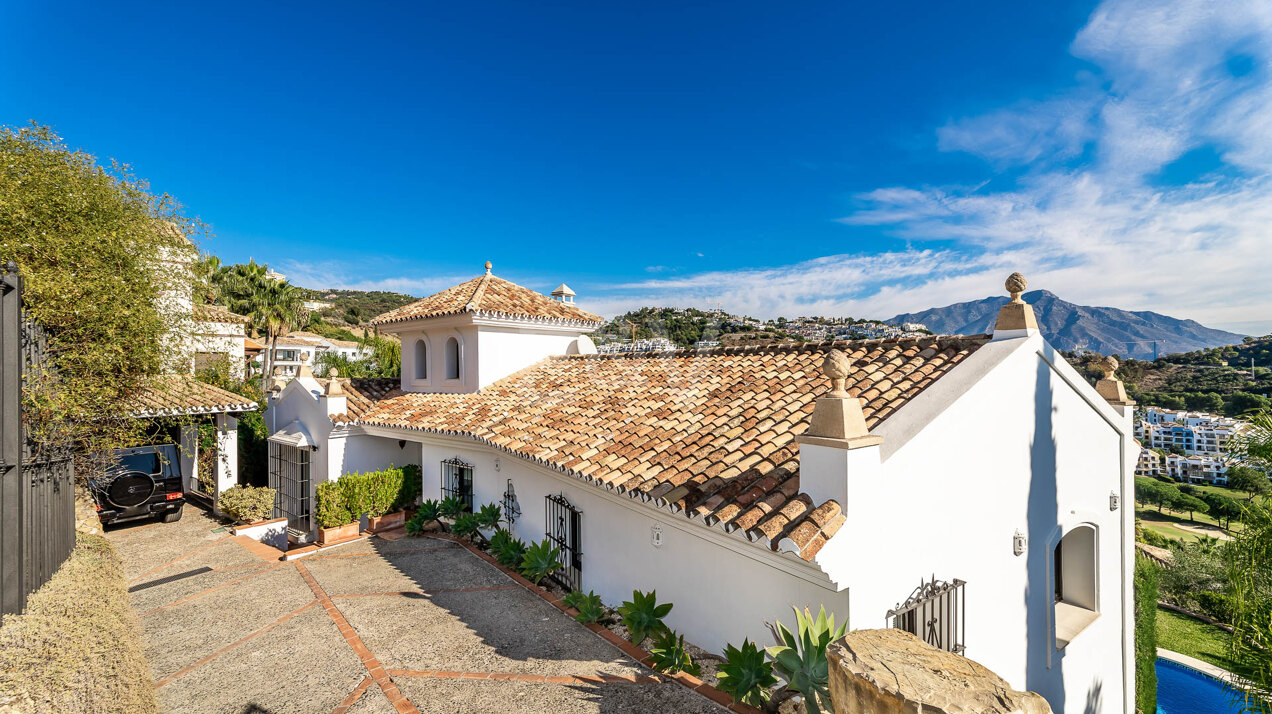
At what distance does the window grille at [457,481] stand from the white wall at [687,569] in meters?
2.72

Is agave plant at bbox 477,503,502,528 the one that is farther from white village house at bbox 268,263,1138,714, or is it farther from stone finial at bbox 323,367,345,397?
stone finial at bbox 323,367,345,397

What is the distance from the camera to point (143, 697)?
438 centimetres

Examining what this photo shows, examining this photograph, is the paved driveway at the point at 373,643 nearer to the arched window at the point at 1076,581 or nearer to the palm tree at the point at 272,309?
the arched window at the point at 1076,581

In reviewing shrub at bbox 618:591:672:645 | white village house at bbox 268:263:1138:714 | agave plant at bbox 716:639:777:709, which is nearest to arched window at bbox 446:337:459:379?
white village house at bbox 268:263:1138:714

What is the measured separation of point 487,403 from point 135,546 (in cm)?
862

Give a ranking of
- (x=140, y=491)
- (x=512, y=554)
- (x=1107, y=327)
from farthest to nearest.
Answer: (x=1107, y=327) < (x=140, y=491) < (x=512, y=554)

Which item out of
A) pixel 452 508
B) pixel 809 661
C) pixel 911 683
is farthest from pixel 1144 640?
pixel 452 508

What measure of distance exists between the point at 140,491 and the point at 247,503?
2.50 metres

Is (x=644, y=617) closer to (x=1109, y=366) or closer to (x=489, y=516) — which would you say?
(x=489, y=516)

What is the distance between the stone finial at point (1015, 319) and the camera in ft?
21.6

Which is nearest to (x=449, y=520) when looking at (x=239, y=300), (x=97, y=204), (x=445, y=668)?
(x=445, y=668)

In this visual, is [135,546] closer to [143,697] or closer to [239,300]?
[143,697]

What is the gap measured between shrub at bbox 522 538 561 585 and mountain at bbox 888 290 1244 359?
71801 mm

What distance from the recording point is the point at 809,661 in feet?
14.5
